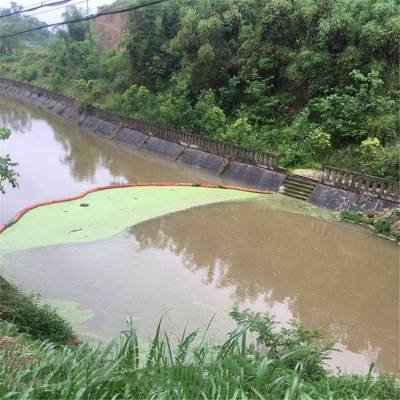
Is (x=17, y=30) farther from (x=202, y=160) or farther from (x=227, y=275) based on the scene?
(x=227, y=275)

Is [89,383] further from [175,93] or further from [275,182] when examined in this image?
[175,93]

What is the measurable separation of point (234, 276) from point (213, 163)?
7256 mm

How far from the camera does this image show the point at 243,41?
1592cm

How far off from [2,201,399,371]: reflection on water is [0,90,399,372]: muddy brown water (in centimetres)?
2

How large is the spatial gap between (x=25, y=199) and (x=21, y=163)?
4232mm

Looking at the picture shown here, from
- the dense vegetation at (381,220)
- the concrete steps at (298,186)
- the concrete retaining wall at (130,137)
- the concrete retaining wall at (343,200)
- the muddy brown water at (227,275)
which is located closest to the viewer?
the muddy brown water at (227,275)

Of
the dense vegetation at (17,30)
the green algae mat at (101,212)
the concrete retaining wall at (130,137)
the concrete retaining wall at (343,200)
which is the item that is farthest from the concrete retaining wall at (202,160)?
the dense vegetation at (17,30)

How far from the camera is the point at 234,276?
273 inches

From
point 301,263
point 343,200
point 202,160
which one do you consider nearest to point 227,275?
point 301,263

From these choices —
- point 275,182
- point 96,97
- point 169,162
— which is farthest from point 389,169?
point 96,97

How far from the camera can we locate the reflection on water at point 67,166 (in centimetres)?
1141

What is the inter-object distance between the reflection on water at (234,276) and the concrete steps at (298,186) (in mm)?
1593

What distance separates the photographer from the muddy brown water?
5527 millimetres

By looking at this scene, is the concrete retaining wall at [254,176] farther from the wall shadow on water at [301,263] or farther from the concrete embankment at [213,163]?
the wall shadow on water at [301,263]
